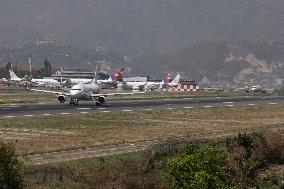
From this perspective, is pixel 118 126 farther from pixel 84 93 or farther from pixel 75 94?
pixel 84 93

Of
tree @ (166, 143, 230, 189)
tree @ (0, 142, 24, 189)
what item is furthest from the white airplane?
tree @ (166, 143, 230, 189)

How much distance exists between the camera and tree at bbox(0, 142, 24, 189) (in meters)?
36.2

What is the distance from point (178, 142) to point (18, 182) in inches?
1045

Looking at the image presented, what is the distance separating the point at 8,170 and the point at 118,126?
4983cm

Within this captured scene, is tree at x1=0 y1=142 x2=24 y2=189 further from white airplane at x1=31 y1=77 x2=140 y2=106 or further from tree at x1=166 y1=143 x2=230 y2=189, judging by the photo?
white airplane at x1=31 y1=77 x2=140 y2=106

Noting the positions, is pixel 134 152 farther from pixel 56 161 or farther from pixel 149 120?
pixel 149 120

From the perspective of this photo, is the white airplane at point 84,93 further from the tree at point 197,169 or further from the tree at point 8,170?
the tree at point 197,169

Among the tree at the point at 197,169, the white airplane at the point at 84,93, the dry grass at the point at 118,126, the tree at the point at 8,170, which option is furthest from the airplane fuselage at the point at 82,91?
the tree at the point at 197,169

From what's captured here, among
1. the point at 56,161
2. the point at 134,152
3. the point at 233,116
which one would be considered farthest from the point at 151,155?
the point at 233,116

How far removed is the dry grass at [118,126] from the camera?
67.8 m

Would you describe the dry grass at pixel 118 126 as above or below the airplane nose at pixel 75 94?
below

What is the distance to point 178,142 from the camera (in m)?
60.7

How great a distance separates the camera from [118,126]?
283ft

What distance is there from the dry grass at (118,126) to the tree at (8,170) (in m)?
20.8
